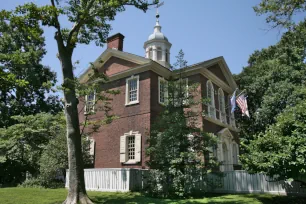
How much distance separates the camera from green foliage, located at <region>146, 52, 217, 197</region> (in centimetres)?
1266

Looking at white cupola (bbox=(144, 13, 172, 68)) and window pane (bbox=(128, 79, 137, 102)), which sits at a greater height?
white cupola (bbox=(144, 13, 172, 68))

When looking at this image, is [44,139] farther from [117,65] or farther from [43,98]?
[43,98]

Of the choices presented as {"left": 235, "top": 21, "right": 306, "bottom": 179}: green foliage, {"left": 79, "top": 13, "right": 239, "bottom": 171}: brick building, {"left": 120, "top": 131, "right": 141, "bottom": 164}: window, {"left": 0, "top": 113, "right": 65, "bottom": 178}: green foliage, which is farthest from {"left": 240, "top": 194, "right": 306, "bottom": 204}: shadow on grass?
{"left": 0, "top": 113, "right": 65, "bottom": 178}: green foliage

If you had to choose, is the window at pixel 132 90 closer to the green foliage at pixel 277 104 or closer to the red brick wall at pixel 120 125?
the red brick wall at pixel 120 125

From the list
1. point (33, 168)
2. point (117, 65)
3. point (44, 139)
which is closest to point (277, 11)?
point (117, 65)

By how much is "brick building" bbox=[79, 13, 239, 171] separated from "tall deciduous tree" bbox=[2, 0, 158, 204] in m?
3.42

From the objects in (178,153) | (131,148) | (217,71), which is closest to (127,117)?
(131,148)

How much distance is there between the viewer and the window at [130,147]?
17234mm

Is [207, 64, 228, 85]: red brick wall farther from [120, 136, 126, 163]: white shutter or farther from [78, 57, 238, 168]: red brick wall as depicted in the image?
[120, 136, 126, 163]: white shutter

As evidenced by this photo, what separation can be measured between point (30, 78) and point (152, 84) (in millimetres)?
16127

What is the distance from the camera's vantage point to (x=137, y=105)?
A: 1811 cm

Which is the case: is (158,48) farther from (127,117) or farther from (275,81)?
(275,81)

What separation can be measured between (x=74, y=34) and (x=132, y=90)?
22.4 ft

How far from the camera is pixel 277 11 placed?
13.7 meters
